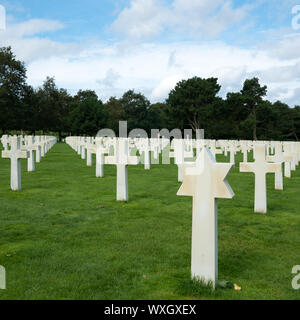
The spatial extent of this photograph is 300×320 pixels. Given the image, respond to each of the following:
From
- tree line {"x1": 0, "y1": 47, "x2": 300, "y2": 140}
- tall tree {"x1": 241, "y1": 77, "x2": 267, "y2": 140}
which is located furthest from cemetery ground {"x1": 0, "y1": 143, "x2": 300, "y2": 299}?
tall tree {"x1": 241, "y1": 77, "x2": 267, "y2": 140}

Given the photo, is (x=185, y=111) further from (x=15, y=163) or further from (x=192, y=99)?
(x=15, y=163)

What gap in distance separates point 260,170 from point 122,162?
2957 millimetres

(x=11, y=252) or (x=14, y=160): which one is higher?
(x=14, y=160)

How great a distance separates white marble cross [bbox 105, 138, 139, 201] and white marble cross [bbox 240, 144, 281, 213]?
8.03 ft

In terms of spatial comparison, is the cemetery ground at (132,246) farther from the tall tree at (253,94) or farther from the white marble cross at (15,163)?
the tall tree at (253,94)

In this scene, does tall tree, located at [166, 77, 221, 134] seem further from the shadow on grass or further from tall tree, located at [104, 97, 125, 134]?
the shadow on grass

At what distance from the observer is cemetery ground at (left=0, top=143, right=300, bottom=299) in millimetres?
3660

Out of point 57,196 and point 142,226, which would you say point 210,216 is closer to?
point 142,226

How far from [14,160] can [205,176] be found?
7.02m

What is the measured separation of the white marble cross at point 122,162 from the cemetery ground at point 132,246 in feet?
0.99

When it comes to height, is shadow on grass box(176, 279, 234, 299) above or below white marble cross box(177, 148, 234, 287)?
below

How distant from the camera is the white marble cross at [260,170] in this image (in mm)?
7098
